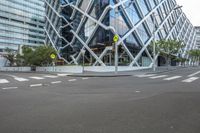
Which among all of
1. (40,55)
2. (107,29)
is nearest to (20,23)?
(40,55)

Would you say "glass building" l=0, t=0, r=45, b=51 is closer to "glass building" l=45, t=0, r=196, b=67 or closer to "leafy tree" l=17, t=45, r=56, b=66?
"glass building" l=45, t=0, r=196, b=67

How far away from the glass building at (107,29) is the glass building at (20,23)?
38.4m

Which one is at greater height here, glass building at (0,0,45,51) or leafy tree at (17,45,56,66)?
glass building at (0,0,45,51)

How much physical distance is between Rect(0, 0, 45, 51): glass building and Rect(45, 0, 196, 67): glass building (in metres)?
38.4

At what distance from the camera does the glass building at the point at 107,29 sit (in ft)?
138

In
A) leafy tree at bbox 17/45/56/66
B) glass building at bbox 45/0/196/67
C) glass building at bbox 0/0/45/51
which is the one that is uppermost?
glass building at bbox 0/0/45/51

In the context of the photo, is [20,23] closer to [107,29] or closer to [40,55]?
[40,55]

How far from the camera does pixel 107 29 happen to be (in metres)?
41.4

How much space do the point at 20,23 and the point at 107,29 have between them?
77.9m

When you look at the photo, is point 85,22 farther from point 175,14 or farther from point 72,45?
point 175,14

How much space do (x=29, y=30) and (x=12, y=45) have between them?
14909 mm

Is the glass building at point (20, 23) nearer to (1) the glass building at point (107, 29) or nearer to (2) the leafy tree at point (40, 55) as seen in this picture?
(1) the glass building at point (107, 29)

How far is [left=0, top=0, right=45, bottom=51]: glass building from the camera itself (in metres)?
97.8

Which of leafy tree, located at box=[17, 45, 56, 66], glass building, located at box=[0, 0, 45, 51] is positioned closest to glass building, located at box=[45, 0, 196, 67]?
leafy tree, located at box=[17, 45, 56, 66]
